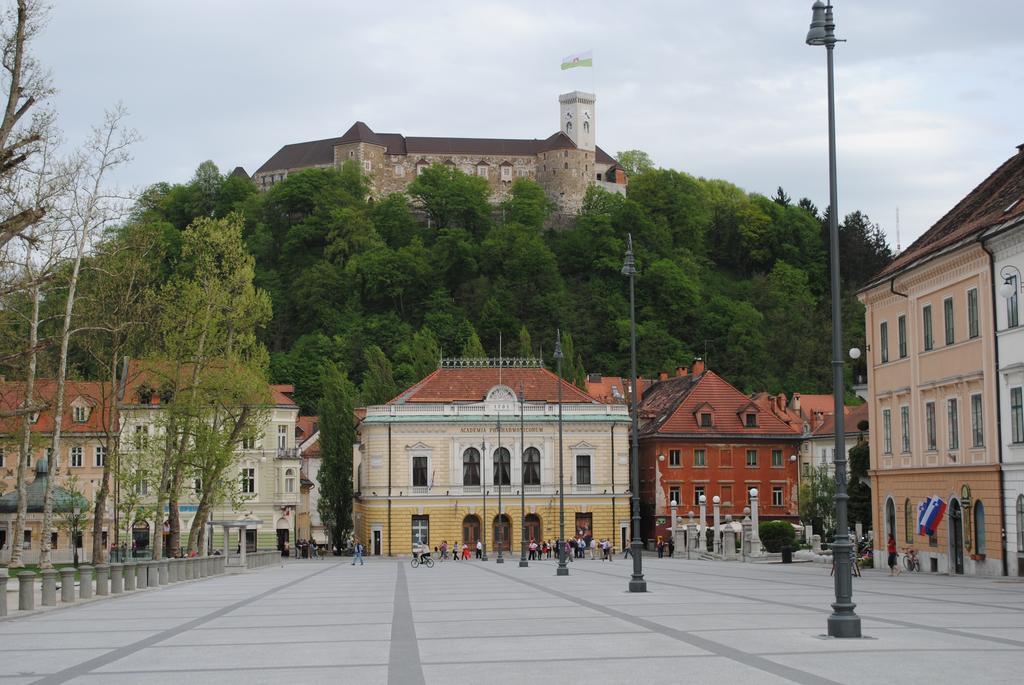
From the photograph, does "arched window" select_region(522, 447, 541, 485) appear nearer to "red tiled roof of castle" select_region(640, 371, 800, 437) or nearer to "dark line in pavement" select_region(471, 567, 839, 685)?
"red tiled roof of castle" select_region(640, 371, 800, 437)

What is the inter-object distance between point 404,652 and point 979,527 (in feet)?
87.7

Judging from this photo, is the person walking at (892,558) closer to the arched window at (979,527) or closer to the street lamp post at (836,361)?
the arched window at (979,527)

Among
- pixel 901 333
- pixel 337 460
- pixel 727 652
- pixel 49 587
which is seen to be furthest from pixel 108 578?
pixel 337 460

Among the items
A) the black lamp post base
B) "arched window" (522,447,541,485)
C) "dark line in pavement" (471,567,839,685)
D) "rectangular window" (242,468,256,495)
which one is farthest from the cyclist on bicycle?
the black lamp post base

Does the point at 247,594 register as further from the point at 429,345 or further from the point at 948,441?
the point at 429,345

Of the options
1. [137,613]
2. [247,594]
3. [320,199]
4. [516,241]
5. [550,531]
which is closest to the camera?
[137,613]

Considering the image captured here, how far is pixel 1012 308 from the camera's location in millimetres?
37719

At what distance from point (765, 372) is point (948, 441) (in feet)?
291

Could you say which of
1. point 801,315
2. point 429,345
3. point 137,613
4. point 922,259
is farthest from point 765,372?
point 137,613

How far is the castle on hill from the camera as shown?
190m

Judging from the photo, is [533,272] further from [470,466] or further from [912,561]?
[912,561]

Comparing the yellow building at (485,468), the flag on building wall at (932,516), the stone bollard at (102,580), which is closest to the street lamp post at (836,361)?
the stone bollard at (102,580)

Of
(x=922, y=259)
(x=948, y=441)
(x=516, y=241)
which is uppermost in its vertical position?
(x=516, y=241)

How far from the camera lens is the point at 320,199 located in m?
161
